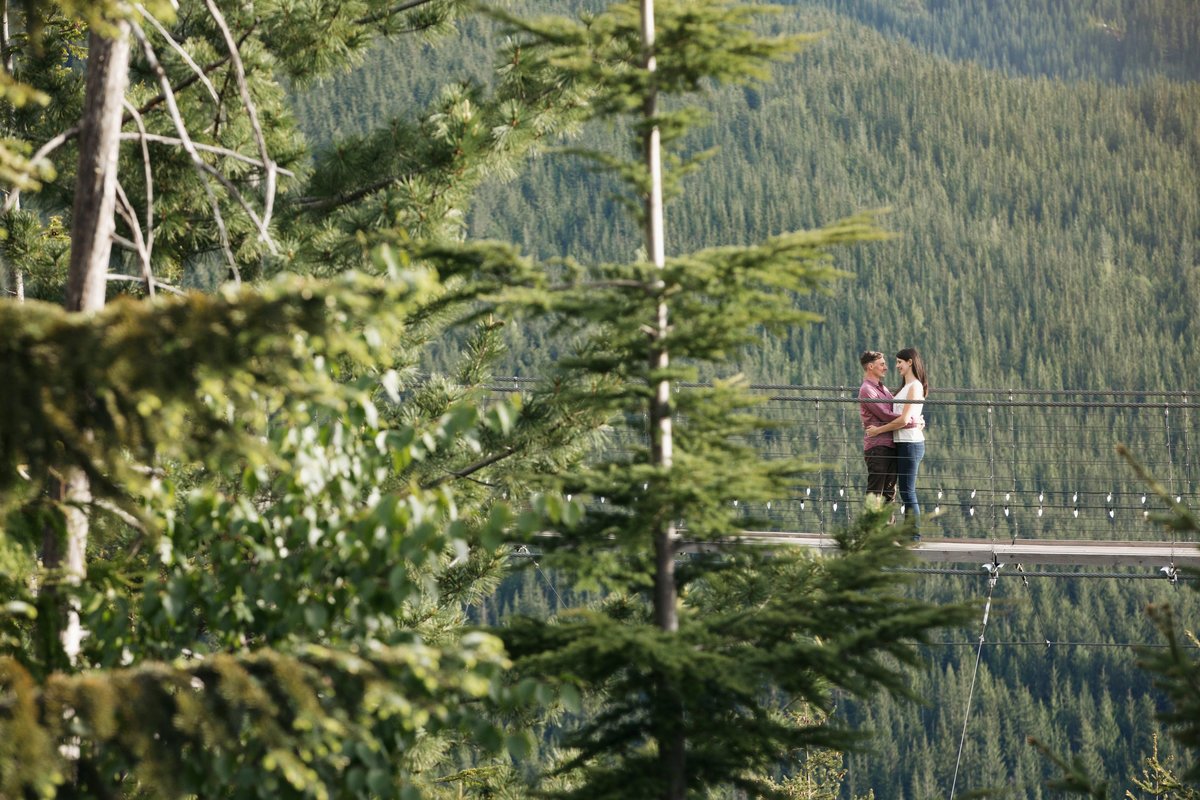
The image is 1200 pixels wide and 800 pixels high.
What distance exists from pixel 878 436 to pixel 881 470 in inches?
7.5

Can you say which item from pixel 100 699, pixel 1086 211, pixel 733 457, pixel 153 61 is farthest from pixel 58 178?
pixel 1086 211

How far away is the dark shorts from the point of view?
18.5 feet

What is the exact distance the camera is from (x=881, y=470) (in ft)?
18.8

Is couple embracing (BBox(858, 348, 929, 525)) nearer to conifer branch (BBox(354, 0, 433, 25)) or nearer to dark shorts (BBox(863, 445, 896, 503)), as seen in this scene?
dark shorts (BBox(863, 445, 896, 503))

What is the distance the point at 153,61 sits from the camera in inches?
101

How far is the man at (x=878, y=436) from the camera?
562 centimetres

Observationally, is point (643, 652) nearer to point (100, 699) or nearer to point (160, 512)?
point (160, 512)

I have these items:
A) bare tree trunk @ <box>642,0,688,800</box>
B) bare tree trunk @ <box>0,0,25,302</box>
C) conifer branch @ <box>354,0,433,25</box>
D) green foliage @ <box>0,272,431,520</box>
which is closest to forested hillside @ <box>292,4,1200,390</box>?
bare tree trunk @ <box>0,0,25,302</box>

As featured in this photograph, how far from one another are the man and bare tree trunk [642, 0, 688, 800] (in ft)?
9.60

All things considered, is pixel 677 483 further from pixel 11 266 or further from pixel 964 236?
pixel 964 236

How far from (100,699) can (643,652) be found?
127cm

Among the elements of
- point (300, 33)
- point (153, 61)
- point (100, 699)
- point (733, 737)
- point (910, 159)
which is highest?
point (910, 159)

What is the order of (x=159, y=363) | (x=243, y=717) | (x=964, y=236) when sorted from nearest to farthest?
(x=159, y=363)
(x=243, y=717)
(x=964, y=236)

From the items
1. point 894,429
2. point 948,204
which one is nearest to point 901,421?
point 894,429
